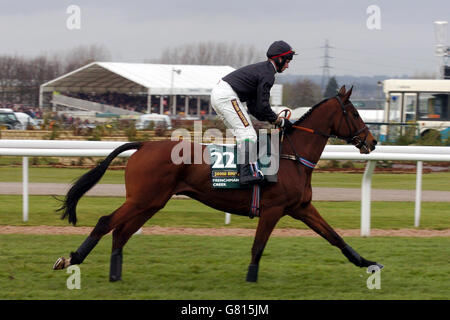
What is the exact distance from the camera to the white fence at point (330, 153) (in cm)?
749

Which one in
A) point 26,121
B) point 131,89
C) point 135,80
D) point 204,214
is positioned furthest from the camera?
point 131,89

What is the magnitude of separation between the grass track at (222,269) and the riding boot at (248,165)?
797 mm

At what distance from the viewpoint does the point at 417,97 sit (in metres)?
21.3

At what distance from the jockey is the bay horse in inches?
8.5

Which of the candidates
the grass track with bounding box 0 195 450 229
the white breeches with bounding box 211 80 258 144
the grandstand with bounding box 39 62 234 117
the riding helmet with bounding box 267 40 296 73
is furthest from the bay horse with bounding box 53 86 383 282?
the grandstand with bounding box 39 62 234 117

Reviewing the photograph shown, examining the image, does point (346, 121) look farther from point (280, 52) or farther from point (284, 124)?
point (280, 52)

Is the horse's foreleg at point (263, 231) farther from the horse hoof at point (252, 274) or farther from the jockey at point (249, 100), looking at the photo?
the jockey at point (249, 100)

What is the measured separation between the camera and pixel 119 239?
5.28 m

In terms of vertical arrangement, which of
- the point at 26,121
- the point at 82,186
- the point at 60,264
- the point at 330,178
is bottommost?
the point at 60,264

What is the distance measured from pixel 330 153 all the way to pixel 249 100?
2501 millimetres

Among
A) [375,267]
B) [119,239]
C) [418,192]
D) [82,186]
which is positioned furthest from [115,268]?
[418,192]

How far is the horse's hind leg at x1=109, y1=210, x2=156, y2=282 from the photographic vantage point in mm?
5152
